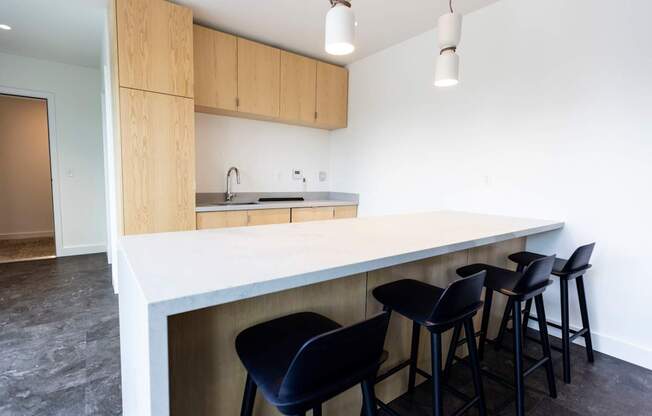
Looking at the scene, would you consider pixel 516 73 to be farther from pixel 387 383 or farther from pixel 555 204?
pixel 387 383

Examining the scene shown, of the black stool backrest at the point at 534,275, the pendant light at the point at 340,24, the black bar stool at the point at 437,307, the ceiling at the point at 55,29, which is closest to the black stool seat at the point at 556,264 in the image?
the black stool backrest at the point at 534,275

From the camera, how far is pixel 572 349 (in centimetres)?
227

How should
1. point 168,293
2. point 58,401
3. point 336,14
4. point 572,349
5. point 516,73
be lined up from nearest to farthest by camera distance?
point 168,293 → point 336,14 → point 58,401 → point 572,349 → point 516,73

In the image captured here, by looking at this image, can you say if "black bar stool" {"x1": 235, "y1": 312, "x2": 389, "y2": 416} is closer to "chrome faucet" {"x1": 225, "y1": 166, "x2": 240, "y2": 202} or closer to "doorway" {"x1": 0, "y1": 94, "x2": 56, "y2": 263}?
"chrome faucet" {"x1": 225, "y1": 166, "x2": 240, "y2": 202}

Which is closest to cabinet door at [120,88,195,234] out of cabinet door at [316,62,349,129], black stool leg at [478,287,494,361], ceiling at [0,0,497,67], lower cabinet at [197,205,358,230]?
lower cabinet at [197,205,358,230]

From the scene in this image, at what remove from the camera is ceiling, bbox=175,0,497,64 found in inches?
104

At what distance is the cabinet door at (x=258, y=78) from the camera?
127 inches

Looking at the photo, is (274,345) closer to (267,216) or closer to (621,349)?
(267,216)

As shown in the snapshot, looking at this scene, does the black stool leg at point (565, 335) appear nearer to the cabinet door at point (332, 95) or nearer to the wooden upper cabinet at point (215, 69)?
the cabinet door at point (332, 95)

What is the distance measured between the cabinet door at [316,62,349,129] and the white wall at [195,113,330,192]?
0.37 m

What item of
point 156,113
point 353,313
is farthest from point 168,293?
point 156,113

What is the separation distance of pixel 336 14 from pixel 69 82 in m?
4.36

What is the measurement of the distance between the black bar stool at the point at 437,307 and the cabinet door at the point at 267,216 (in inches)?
77.0

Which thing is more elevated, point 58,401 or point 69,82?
point 69,82
